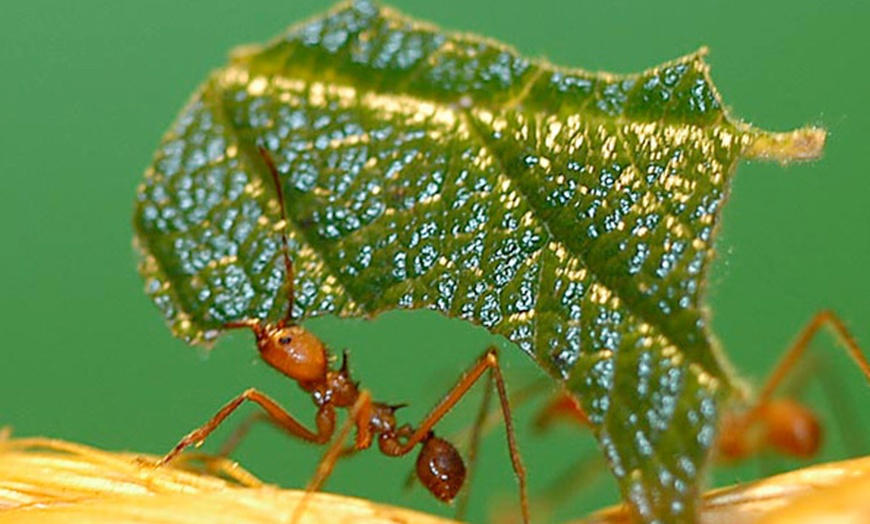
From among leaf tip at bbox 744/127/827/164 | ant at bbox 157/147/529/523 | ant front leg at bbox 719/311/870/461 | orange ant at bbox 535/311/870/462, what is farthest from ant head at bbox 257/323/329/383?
ant front leg at bbox 719/311/870/461

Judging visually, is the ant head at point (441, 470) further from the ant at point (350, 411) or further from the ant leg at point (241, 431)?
the ant leg at point (241, 431)

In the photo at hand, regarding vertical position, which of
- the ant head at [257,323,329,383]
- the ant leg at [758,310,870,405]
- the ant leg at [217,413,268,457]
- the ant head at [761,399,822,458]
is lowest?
the ant head at [761,399,822,458]

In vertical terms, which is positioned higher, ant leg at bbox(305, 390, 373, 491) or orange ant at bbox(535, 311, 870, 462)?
ant leg at bbox(305, 390, 373, 491)

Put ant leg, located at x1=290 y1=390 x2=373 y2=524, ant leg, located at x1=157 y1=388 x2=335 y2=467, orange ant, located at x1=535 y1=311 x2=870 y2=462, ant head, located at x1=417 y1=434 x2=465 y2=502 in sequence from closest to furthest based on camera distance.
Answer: ant leg, located at x1=290 y1=390 x2=373 y2=524
ant leg, located at x1=157 y1=388 x2=335 y2=467
ant head, located at x1=417 y1=434 x2=465 y2=502
orange ant, located at x1=535 y1=311 x2=870 y2=462

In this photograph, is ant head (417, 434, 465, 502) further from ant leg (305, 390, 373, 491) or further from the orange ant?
the orange ant

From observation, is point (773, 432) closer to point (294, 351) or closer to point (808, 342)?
point (808, 342)

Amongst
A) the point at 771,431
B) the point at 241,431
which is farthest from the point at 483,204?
the point at 771,431

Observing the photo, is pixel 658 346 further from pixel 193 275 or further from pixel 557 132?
pixel 193 275
